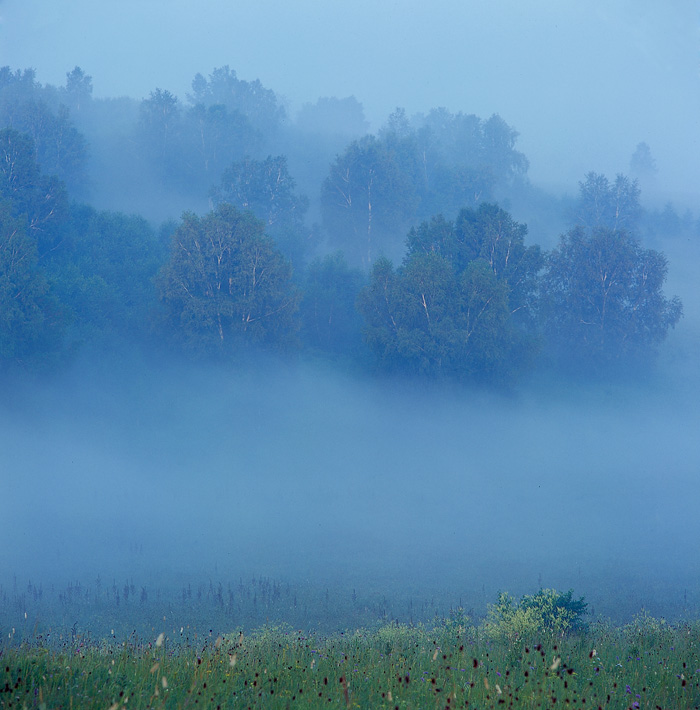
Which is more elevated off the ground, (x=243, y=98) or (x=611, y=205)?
(x=243, y=98)

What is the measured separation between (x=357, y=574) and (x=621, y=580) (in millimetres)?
10817

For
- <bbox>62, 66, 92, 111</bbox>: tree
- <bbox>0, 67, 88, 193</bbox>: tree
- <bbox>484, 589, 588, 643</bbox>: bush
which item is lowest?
<bbox>484, 589, 588, 643</bbox>: bush

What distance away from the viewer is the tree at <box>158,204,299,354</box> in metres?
53.6

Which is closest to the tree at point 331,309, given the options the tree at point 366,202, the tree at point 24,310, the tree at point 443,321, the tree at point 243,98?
the tree at point 443,321

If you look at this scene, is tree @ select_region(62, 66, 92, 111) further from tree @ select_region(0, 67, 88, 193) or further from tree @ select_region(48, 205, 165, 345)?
tree @ select_region(48, 205, 165, 345)

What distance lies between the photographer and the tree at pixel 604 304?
62.2 metres

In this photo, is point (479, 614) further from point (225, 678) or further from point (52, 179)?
point (52, 179)

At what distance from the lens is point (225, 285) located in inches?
2190

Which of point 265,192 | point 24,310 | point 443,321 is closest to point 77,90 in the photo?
point 265,192

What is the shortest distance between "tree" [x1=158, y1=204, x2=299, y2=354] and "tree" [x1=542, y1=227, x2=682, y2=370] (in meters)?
24.9

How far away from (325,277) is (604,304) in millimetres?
26105

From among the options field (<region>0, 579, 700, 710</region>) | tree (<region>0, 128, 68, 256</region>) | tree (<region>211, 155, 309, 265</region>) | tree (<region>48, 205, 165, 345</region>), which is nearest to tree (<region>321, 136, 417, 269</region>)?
tree (<region>211, 155, 309, 265</region>)

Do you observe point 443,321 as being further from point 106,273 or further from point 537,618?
point 537,618

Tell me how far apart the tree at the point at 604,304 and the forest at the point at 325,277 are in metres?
0.13
